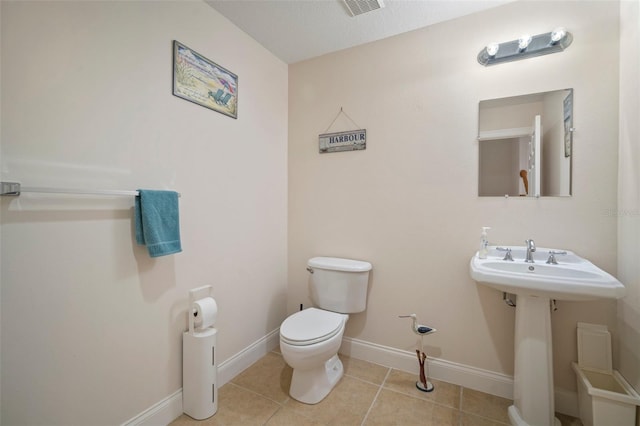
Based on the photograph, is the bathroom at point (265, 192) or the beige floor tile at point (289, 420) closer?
the bathroom at point (265, 192)

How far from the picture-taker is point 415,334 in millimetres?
1932

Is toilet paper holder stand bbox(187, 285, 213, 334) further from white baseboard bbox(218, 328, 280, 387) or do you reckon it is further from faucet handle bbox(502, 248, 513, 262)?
faucet handle bbox(502, 248, 513, 262)

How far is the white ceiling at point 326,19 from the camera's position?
5.48ft

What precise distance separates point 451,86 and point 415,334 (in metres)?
1.69

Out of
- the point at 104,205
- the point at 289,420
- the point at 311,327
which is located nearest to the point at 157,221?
the point at 104,205

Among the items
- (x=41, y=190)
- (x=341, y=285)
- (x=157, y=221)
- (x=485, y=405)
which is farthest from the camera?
(x=341, y=285)

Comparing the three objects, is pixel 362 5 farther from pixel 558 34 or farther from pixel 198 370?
pixel 198 370

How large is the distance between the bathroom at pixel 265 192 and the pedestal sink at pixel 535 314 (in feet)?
0.83

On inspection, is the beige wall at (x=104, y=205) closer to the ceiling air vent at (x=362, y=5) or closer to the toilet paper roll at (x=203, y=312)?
the toilet paper roll at (x=203, y=312)

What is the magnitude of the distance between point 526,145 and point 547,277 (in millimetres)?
851

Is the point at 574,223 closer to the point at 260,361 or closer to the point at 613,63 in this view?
the point at 613,63

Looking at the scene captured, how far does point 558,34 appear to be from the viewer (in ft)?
4.86

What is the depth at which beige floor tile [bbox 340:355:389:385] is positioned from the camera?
1.87 meters

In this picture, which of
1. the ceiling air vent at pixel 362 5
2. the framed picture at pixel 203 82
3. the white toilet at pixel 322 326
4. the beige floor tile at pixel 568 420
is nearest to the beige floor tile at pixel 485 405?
the beige floor tile at pixel 568 420
